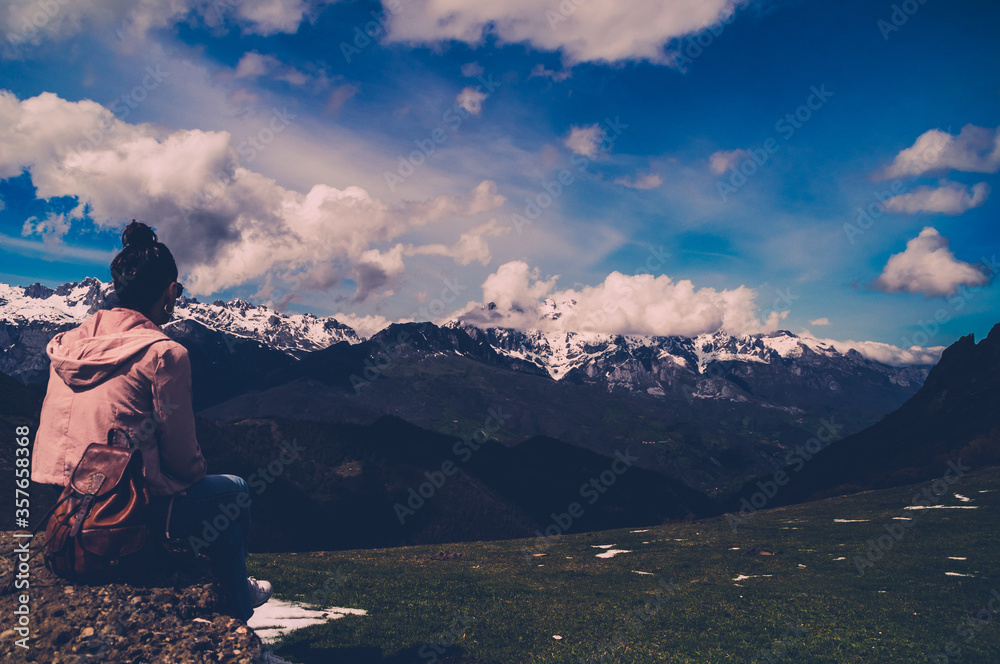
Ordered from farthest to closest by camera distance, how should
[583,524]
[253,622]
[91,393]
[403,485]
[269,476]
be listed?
[583,524] → [403,485] → [269,476] → [253,622] → [91,393]

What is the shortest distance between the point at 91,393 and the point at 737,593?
2400cm

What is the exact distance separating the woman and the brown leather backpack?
152 mm

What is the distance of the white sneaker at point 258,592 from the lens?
852 centimetres

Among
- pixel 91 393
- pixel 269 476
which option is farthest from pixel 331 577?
pixel 269 476

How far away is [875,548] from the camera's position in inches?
1219

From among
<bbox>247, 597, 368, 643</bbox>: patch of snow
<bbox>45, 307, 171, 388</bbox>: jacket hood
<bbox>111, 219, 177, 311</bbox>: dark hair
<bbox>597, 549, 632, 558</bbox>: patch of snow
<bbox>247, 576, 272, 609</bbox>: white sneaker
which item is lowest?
<bbox>597, 549, 632, 558</bbox>: patch of snow

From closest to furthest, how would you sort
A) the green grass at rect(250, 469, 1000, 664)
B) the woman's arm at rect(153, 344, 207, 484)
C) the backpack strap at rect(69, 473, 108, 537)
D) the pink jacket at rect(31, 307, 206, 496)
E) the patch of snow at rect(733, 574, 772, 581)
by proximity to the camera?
the backpack strap at rect(69, 473, 108, 537) → the pink jacket at rect(31, 307, 206, 496) → the woman's arm at rect(153, 344, 207, 484) → the green grass at rect(250, 469, 1000, 664) → the patch of snow at rect(733, 574, 772, 581)

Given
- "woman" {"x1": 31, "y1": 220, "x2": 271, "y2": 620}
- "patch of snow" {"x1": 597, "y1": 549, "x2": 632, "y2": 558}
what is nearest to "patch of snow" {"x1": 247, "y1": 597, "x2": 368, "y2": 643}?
"woman" {"x1": 31, "y1": 220, "x2": 271, "y2": 620}

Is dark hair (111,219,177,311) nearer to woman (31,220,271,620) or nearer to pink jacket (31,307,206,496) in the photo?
woman (31,220,271,620)

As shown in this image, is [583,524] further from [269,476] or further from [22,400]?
[22,400]

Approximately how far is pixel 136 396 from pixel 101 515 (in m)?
1.43

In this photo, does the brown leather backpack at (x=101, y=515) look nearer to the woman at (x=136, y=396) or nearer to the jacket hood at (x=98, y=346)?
the woman at (x=136, y=396)

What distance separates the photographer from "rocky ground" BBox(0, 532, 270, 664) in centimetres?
658

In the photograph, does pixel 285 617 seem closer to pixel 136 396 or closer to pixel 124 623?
pixel 124 623
